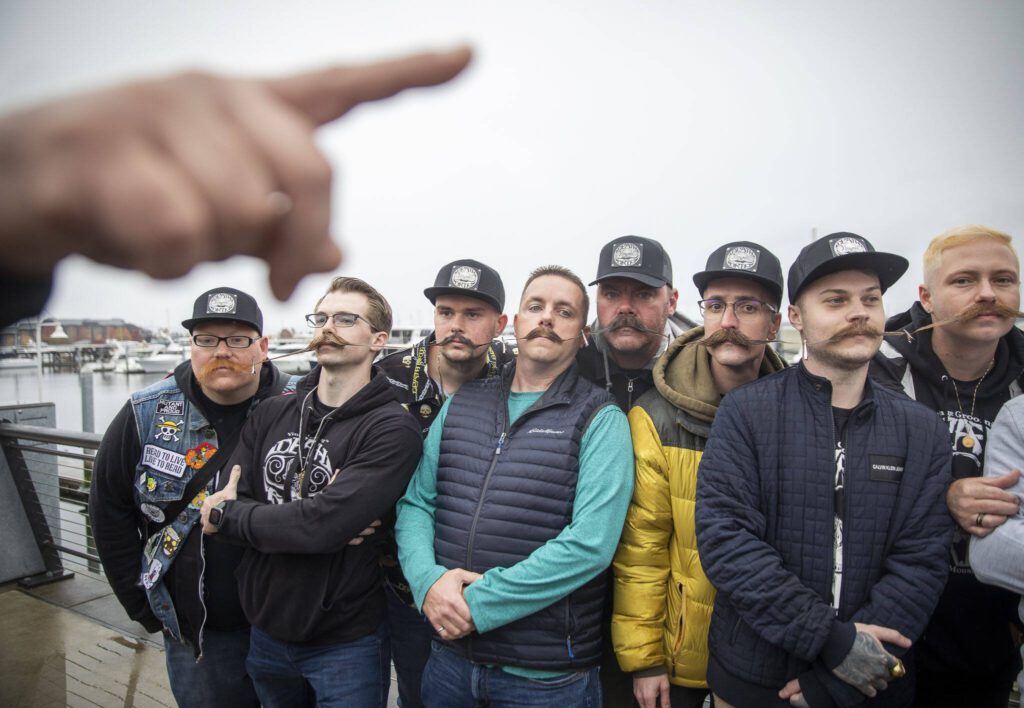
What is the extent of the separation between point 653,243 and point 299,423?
6.76 feet

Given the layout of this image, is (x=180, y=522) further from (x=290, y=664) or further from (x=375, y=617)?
(x=375, y=617)

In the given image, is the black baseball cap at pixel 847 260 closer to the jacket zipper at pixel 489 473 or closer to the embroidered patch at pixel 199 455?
the jacket zipper at pixel 489 473

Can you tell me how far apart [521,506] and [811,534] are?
1.07m

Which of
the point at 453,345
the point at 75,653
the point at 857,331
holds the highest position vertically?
the point at 857,331

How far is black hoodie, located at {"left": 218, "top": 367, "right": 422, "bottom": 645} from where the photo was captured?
198 cm

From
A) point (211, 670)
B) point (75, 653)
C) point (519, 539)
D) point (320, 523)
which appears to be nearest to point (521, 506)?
point (519, 539)

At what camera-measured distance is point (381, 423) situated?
223 cm

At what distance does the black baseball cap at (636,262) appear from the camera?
105 inches

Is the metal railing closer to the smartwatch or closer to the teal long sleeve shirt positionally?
the smartwatch

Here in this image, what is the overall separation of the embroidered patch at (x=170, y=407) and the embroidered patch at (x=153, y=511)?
1.46ft

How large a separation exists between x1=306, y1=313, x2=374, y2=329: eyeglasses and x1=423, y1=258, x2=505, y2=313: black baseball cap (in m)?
0.65

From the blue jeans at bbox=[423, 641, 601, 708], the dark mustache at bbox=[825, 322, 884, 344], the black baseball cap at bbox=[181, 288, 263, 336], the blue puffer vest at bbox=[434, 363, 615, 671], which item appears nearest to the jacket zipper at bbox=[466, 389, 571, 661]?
the blue puffer vest at bbox=[434, 363, 615, 671]

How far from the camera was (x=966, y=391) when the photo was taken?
2.18 m

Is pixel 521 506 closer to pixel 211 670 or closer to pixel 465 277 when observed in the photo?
pixel 465 277
